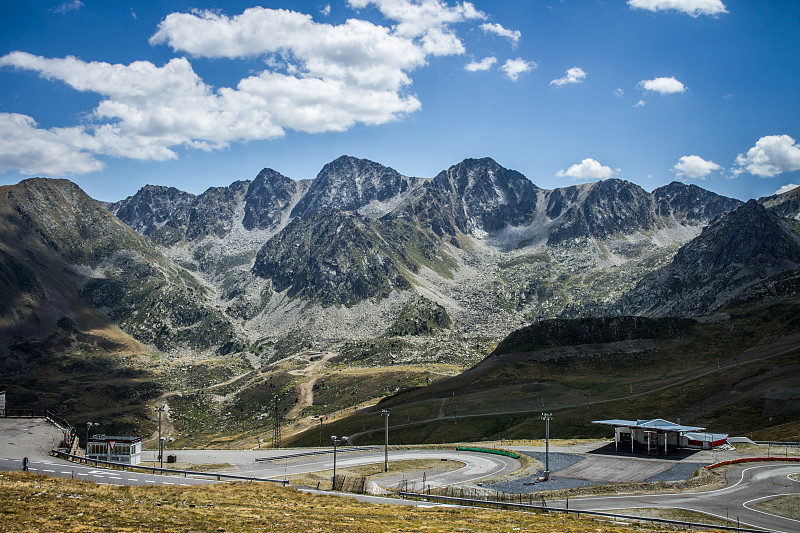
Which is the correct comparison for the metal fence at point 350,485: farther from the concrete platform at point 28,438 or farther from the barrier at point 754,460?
the barrier at point 754,460

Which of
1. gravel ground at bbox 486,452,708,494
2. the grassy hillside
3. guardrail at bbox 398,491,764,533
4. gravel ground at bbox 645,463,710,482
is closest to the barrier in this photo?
gravel ground at bbox 645,463,710,482

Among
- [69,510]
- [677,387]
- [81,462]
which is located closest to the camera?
[69,510]

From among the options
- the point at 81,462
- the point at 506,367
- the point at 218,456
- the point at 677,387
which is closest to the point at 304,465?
the point at 218,456

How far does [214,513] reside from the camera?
39.8 m

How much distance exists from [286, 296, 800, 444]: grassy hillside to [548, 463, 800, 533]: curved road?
32.1 meters

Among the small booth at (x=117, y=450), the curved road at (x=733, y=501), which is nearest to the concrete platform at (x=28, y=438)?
the small booth at (x=117, y=450)

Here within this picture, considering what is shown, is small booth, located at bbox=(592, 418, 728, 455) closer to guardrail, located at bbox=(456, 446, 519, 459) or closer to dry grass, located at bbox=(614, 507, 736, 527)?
guardrail, located at bbox=(456, 446, 519, 459)

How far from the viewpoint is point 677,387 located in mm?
128000

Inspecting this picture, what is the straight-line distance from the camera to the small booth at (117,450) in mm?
74938

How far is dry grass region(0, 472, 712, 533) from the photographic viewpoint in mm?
34469

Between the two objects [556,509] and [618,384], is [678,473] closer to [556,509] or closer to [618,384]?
[556,509]

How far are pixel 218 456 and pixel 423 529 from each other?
216 ft

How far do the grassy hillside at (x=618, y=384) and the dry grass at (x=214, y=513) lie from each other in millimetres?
66941

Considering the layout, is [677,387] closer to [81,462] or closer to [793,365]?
[793,365]
